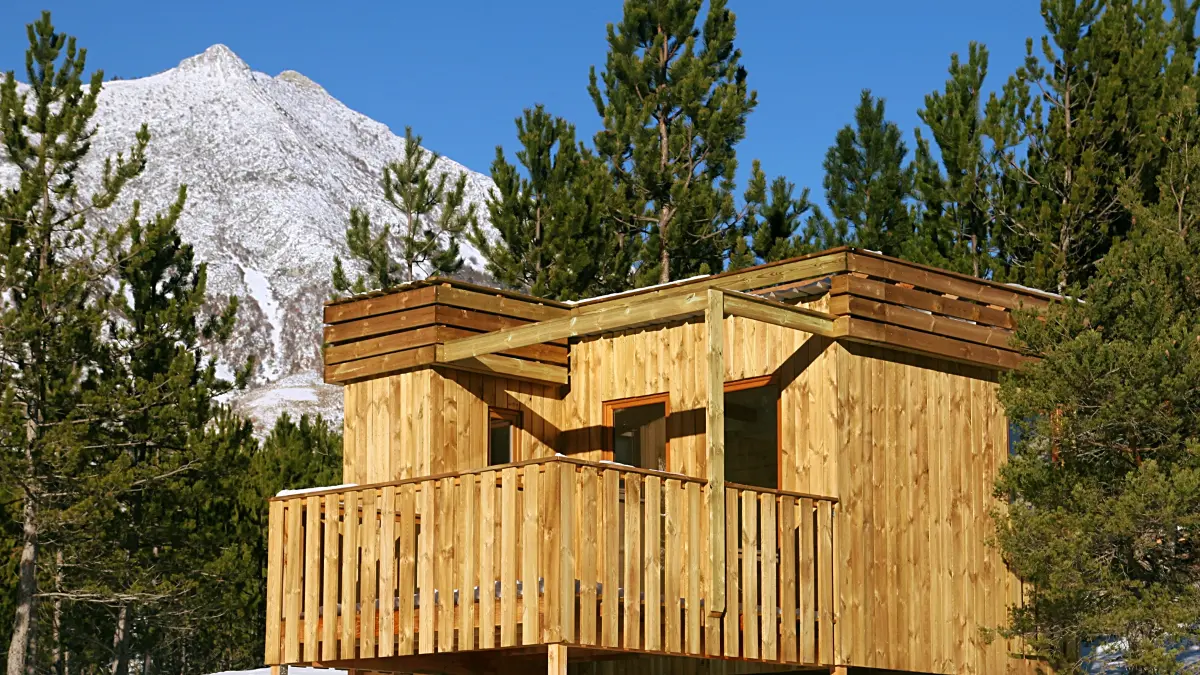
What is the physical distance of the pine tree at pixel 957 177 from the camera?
20.5 m

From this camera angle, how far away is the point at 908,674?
1229cm

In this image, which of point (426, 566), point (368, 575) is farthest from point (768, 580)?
point (368, 575)

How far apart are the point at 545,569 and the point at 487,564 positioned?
0.55 meters

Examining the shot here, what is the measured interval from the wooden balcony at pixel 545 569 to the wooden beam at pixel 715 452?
0.10m

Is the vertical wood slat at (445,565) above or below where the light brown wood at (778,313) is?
below

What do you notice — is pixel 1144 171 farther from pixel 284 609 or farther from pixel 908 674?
pixel 284 609

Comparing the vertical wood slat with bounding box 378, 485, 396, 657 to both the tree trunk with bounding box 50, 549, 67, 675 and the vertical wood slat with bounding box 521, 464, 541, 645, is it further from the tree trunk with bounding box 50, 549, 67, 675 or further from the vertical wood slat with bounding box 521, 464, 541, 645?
the tree trunk with bounding box 50, 549, 67, 675

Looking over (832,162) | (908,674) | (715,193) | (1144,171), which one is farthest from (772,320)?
(832,162)

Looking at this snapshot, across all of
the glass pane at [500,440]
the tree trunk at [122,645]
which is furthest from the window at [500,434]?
the tree trunk at [122,645]

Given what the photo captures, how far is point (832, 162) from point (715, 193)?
2534 mm

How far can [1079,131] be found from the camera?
19219mm

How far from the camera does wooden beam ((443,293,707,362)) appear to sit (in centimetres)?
1084

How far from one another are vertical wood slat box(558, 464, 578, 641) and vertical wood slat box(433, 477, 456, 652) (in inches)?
40.6

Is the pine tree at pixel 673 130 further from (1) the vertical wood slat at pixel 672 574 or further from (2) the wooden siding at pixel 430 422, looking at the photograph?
(1) the vertical wood slat at pixel 672 574
